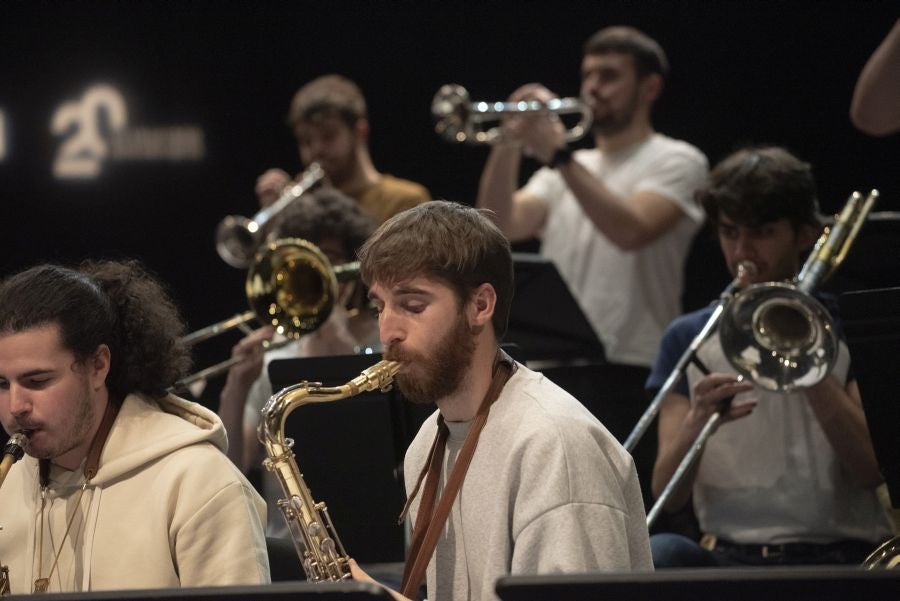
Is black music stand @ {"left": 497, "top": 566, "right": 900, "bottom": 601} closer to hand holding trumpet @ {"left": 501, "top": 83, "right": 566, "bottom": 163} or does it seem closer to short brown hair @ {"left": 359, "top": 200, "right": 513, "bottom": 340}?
short brown hair @ {"left": 359, "top": 200, "right": 513, "bottom": 340}

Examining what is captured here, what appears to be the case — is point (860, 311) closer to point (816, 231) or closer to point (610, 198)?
point (816, 231)

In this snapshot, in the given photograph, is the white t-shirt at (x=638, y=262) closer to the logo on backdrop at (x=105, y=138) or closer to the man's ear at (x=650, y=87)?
the man's ear at (x=650, y=87)

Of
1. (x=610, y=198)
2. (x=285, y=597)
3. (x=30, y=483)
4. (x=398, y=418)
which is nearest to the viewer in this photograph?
(x=285, y=597)

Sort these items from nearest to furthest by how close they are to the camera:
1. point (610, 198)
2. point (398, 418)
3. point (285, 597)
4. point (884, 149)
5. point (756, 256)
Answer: point (285, 597) → point (398, 418) → point (756, 256) → point (610, 198) → point (884, 149)

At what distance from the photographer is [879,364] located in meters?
3.00

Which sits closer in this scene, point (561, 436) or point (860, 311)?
point (561, 436)

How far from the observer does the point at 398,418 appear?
11.0 ft

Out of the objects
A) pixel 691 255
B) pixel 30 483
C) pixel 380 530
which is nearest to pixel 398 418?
pixel 380 530

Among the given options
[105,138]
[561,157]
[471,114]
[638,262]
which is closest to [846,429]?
[638,262]

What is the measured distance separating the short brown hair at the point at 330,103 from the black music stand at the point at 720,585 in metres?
3.94

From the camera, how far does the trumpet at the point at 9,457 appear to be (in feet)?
8.76

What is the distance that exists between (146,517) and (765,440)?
71.0 inches

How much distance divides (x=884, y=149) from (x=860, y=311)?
2.61 m

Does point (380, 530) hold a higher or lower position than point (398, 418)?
lower
